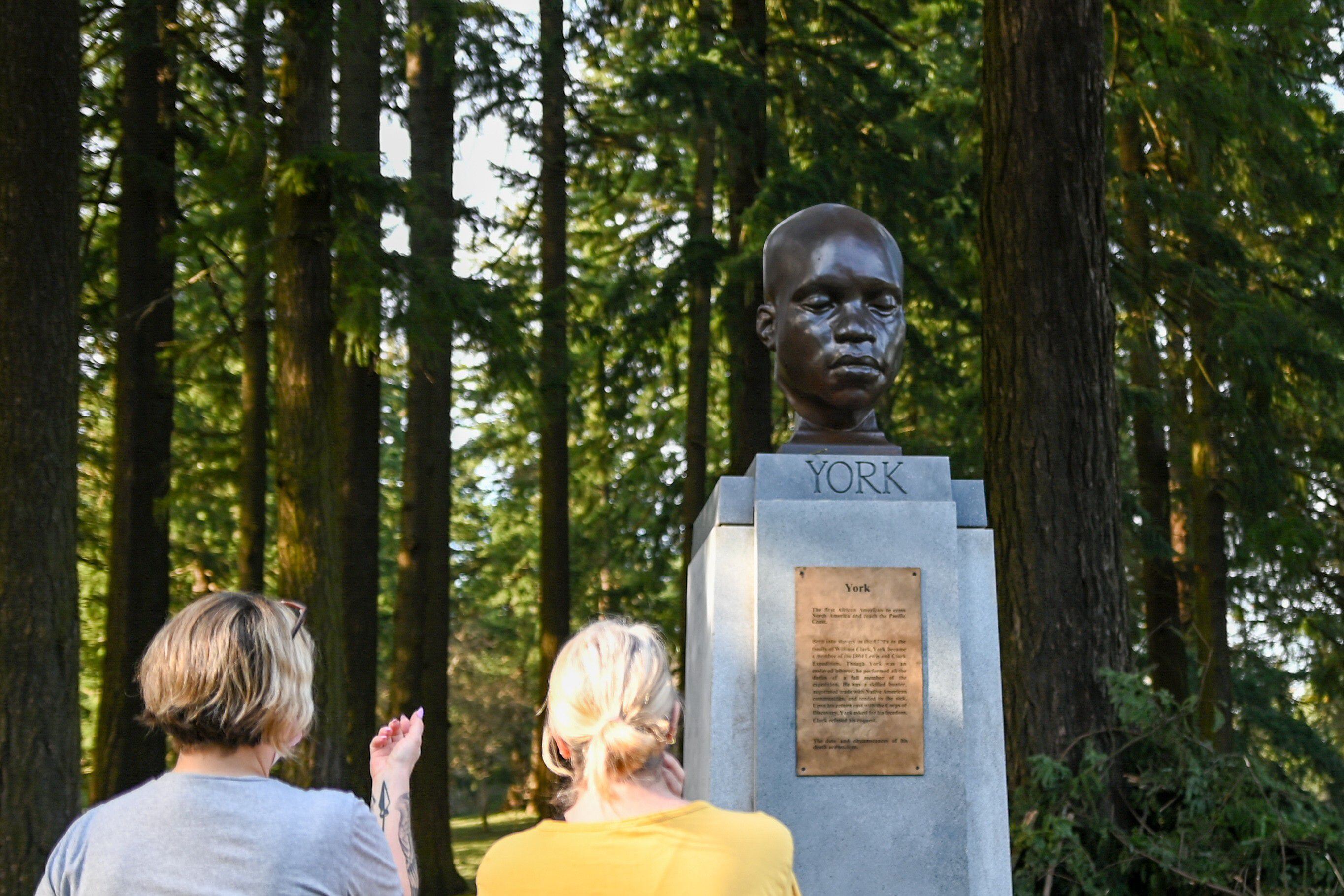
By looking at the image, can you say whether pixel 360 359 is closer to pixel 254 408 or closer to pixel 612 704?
pixel 254 408

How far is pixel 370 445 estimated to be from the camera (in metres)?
13.9

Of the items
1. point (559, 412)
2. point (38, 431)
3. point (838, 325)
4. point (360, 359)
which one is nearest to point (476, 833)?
point (559, 412)

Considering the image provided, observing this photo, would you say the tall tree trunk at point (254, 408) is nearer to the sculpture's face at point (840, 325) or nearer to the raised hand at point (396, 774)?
the sculpture's face at point (840, 325)

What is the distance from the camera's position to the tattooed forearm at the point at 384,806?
2.94 m

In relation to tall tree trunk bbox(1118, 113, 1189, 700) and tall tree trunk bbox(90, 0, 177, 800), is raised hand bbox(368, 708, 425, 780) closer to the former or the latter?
tall tree trunk bbox(90, 0, 177, 800)

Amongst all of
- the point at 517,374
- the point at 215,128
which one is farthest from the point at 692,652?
the point at 215,128

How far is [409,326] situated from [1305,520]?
10319mm

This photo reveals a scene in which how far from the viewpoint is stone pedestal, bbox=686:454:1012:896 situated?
5.41 metres

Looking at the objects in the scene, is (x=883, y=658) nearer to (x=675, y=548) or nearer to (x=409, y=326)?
(x=409, y=326)

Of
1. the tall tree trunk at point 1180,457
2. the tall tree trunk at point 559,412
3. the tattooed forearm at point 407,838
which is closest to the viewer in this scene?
the tattooed forearm at point 407,838

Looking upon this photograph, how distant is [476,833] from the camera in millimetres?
28250

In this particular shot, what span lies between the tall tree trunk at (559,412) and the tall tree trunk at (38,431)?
23.8 ft

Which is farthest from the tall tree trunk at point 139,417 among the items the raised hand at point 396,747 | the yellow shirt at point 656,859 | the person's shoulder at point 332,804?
the yellow shirt at point 656,859

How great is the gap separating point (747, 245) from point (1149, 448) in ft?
21.1
